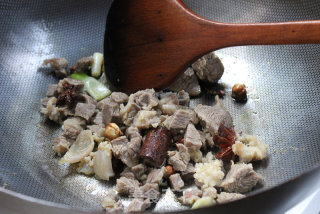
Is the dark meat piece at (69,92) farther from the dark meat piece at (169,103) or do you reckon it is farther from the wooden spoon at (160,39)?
the dark meat piece at (169,103)

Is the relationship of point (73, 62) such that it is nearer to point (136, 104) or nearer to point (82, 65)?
point (82, 65)

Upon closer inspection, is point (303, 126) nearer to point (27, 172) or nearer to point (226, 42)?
point (226, 42)

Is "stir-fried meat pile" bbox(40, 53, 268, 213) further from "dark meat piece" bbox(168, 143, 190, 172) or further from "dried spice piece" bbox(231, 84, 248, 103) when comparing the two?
Result: "dried spice piece" bbox(231, 84, 248, 103)

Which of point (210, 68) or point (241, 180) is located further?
point (210, 68)

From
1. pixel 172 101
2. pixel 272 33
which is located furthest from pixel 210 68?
pixel 272 33

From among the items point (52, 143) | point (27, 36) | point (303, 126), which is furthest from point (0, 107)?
point (303, 126)
